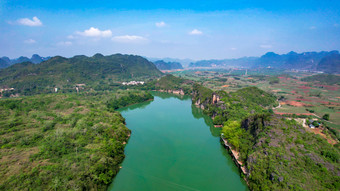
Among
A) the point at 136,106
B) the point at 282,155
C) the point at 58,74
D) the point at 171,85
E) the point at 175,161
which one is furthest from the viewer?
the point at 58,74

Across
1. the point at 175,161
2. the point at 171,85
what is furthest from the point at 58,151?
the point at 171,85

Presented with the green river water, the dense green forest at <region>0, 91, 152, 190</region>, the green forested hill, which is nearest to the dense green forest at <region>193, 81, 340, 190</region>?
the green river water

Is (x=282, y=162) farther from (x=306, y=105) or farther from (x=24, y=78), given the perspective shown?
(x=24, y=78)

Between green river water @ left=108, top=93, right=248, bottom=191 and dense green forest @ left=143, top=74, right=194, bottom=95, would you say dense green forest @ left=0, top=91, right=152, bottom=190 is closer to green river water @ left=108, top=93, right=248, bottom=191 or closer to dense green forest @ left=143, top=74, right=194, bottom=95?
green river water @ left=108, top=93, right=248, bottom=191

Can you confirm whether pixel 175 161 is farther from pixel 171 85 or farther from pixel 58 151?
pixel 171 85

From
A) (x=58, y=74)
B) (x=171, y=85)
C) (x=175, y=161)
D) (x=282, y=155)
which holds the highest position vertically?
(x=58, y=74)
